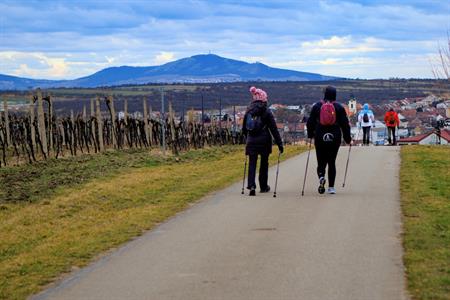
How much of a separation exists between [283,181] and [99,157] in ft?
30.8

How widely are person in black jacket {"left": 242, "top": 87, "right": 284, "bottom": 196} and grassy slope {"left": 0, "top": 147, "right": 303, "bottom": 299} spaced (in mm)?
1148

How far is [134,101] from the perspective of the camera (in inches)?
2255

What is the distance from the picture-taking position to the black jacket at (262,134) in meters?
14.8

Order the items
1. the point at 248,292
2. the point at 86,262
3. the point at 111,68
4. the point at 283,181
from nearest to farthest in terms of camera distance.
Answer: the point at 248,292, the point at 86,262, the point at 283,181, the point at 111,68

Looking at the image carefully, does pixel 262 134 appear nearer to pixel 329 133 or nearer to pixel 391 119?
pixel 329 133

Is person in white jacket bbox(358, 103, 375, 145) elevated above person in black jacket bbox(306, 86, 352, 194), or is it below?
below

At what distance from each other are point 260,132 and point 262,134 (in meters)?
0.05

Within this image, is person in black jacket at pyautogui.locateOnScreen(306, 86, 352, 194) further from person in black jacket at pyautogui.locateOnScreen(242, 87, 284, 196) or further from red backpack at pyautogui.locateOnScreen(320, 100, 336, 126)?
person in black jacket at pyautogui.locateOnScreen(242, 87, 284, 196)

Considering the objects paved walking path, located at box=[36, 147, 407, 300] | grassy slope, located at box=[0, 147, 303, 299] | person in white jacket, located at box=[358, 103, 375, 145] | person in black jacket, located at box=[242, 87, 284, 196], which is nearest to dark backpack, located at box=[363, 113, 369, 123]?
person in white jacket, located at box=[358, 103, 375, 145]

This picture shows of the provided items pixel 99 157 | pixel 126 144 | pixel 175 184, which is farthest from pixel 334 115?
pixel 126 144

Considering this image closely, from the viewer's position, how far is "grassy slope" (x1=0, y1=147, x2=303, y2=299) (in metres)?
8.95

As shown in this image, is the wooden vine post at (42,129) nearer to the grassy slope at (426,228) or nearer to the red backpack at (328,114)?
the grassy slope at (426,228)

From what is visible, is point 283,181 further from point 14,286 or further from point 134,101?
point 134,101

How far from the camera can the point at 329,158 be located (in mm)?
14492
